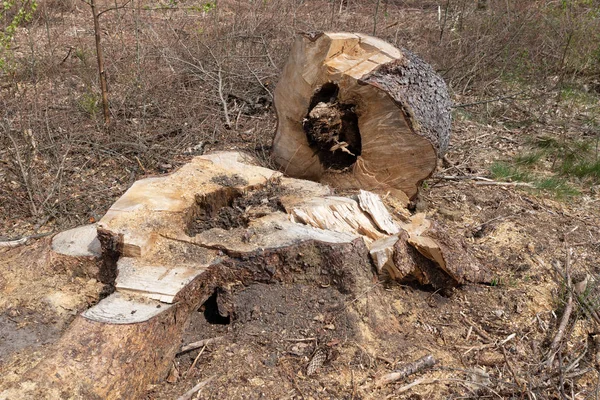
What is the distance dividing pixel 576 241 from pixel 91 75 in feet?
15.9

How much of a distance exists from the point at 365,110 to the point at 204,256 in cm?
139

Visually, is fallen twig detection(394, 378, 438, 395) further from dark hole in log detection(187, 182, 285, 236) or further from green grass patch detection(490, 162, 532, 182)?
green grass patch detection(490, 162, 532, 182)

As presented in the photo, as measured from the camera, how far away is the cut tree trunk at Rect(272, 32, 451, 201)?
3.13 metres

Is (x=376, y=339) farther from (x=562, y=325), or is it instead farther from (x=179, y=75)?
(x=179, y=75)

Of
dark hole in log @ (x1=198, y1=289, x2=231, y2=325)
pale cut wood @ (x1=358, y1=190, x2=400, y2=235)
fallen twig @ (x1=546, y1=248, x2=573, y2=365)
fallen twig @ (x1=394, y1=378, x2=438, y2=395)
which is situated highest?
pale cut wood @ (x1=358, y1=190, x2=400, y2=235)

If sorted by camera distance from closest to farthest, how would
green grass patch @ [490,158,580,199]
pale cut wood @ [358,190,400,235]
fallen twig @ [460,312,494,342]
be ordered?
fallen twig @ [460,312,494,342] → pale cut wood @ [358,190,400,235] → green grass patch @ [490,158,580,199]

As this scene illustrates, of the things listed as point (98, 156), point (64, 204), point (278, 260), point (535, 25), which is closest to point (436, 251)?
point (278, 260)

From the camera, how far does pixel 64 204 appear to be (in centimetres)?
361

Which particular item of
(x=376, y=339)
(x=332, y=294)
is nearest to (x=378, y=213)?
(x=332, y=294)

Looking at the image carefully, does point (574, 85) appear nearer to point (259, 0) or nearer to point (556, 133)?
point (556, 133)

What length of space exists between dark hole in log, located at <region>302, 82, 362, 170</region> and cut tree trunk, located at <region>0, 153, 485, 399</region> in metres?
0.47

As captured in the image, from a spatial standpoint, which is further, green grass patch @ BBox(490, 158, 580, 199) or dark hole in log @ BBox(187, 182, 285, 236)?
green grass patch @ BBox(490, 158, 580, 199)

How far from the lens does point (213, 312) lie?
8.38 feet

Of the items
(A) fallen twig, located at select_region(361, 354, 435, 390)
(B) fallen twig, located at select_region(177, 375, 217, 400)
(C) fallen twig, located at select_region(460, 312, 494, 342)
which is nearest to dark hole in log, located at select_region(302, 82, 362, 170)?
(C) fallen twig, located at select_region(460, 312, 494, 342)
